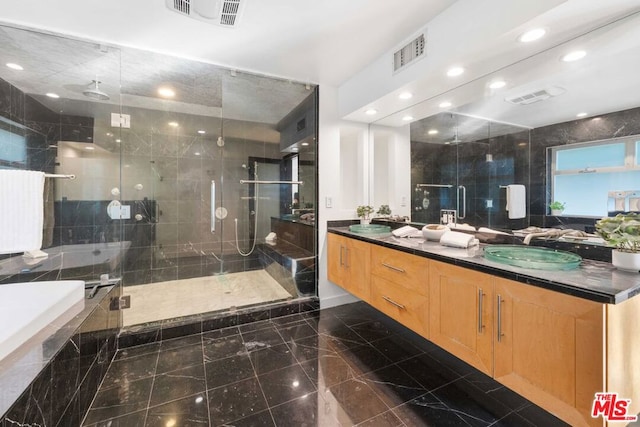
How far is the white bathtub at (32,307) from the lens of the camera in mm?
1228

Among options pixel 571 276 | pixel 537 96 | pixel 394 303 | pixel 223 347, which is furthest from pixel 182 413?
pixel 537 96

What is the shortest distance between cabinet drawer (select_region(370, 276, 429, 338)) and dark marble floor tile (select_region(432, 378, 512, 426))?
0.34 meters

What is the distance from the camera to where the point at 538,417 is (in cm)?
146

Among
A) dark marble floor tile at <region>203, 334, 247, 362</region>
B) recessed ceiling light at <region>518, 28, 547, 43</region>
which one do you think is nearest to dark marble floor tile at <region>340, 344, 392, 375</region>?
dark marble floor tile at <region>203, 334, 247, 362</region>

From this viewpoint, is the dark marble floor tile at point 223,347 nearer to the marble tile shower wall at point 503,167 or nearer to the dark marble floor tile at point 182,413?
the dark marble floor tile at point 182,413

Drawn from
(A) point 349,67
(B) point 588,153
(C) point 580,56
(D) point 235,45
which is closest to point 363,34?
(A) point 349,67

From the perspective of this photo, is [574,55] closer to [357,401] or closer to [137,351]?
[357,401]

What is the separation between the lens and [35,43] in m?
2.03

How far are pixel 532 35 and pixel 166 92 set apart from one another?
320 centimetres

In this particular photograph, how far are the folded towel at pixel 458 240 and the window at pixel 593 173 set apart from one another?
53 cm

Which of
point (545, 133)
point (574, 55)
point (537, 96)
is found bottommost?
point (545, 133)

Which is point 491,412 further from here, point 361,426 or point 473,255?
point 473,255

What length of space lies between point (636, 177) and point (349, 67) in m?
2.13

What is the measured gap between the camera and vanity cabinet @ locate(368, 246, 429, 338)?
175 cm
